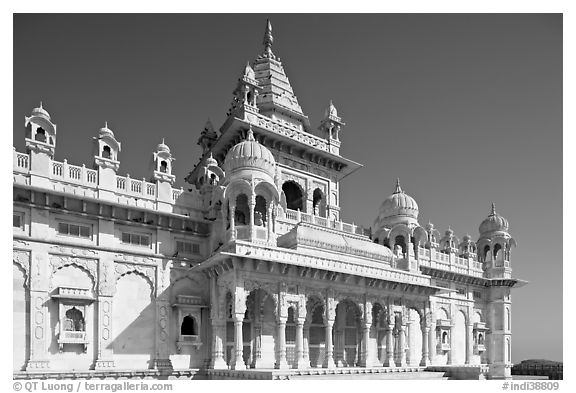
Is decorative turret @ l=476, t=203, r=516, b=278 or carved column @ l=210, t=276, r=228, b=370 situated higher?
decorative turret @ l=476, t=203, r=516, b=278

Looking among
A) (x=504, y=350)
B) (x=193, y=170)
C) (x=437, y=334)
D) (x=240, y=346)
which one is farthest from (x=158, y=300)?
(x=504, y=350)

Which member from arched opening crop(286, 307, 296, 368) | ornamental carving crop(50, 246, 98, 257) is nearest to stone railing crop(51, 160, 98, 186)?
ornamental carving crop(50, 246, 98, 257)

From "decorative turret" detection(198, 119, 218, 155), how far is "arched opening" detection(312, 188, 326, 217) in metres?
7.60

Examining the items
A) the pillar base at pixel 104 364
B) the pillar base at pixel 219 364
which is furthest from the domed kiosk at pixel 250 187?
the pillar base at pixel 104 364

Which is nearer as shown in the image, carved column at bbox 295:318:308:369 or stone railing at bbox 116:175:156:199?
carved column at bbox 295:318:308:369

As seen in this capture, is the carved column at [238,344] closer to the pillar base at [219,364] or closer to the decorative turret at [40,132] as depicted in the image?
the pillar base at [219,364]

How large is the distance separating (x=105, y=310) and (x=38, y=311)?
9.30ft

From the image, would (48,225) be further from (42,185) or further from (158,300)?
(158,300)

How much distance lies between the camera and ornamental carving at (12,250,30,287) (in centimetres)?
2231

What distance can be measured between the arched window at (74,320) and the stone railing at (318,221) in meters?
11.8

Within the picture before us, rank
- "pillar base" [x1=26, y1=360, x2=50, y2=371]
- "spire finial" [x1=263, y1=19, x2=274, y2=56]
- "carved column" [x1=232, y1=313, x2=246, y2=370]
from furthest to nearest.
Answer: "spire finial" [x1=263, y1=19, x2=274, y2=56]
"carved column" [x1=232, y1=313, x2=246, y2=370]
"pillar base" [x1=26, y1=360, x2=50, y2=371]

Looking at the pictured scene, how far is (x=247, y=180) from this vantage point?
86.1ft

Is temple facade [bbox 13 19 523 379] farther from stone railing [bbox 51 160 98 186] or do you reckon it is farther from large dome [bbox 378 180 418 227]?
large dome [bbox 378 180 418 227]

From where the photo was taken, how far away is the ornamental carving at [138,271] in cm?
2506
